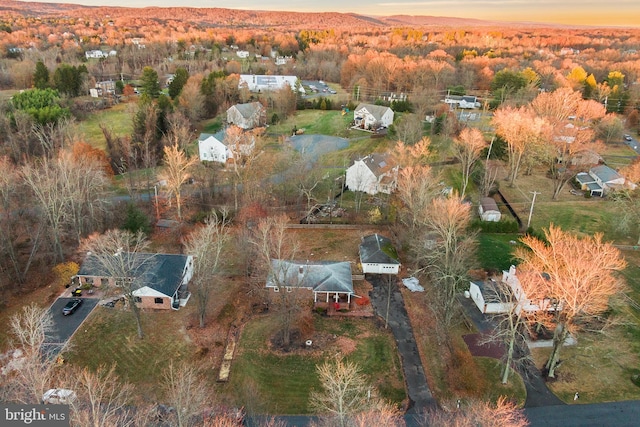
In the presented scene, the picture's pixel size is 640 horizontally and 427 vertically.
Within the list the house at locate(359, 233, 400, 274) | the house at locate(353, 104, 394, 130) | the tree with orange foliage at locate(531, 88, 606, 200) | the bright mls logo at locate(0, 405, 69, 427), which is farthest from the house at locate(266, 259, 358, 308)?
the house at locate(353, 104, 394, 130)

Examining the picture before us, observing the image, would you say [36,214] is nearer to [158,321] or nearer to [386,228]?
[158,321]

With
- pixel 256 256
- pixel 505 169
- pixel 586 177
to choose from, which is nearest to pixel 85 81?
pixel 256 256

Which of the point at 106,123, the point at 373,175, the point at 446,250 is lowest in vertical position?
the point at 106,123

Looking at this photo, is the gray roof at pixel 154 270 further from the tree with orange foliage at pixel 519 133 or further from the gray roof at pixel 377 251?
the tree with orange foliage at pixel 519 133

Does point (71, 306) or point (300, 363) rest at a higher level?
point (71, 306)

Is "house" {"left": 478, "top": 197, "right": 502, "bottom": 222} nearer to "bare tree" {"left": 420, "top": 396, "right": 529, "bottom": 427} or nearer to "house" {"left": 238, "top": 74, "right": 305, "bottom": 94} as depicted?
"bare tree" {"left": 420, "top": 396, "right": 529, "bottom": 427}

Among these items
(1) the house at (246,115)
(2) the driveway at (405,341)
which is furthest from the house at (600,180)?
(1) the house at (246,115)

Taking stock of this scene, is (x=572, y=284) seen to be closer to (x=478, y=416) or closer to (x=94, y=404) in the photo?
(x=478, y=416)

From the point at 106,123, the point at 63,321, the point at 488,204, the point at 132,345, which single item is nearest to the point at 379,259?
the point at 488,204
